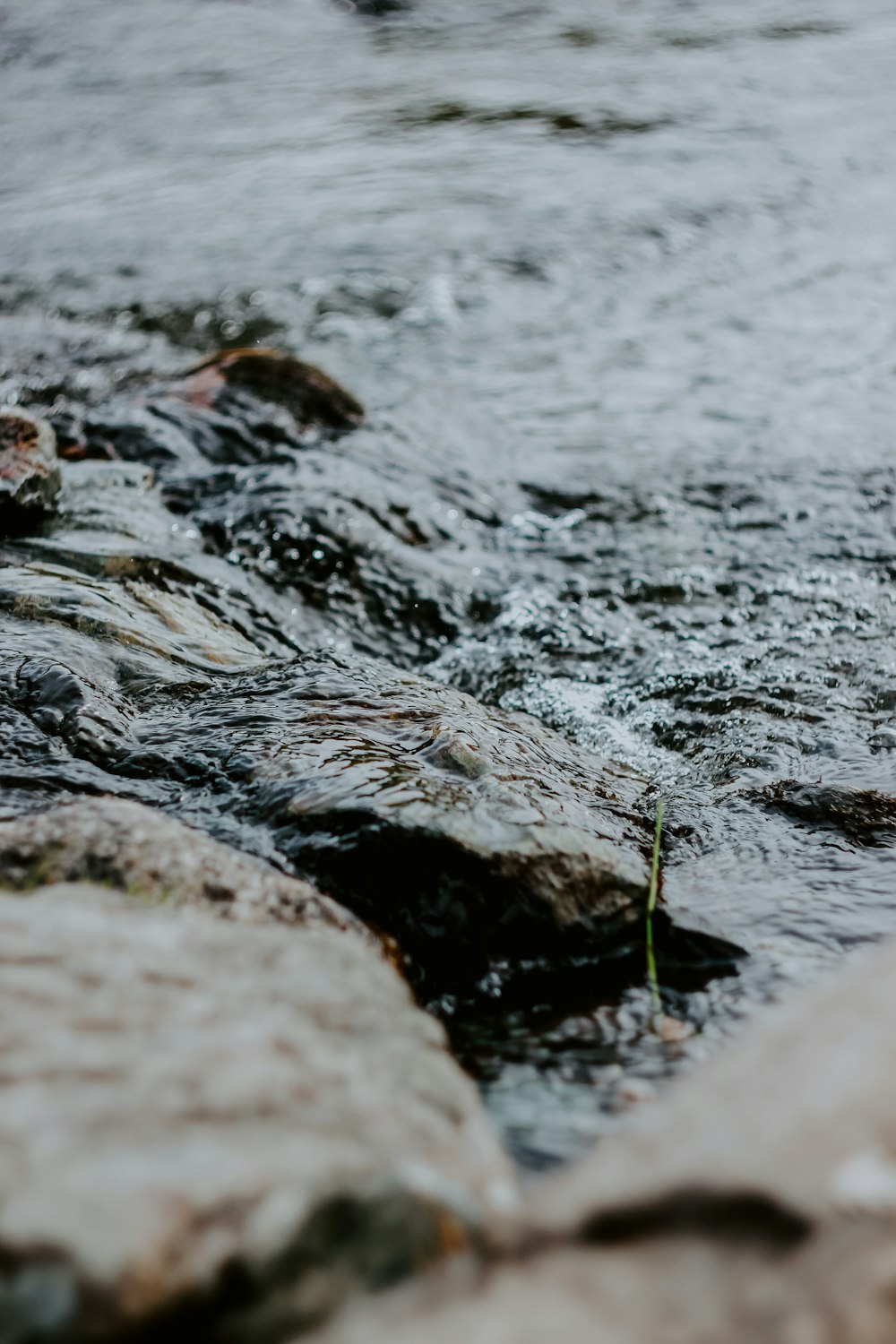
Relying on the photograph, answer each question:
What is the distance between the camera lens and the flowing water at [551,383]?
3.04 m

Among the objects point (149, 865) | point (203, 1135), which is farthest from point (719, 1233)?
point (149, 865)

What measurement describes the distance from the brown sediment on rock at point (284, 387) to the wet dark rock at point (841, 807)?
11.7 ft

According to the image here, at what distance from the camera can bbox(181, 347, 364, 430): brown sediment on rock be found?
5941mm

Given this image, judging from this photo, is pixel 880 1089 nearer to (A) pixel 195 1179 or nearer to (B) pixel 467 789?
(A) pixel 195 1179

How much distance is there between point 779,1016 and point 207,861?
1.12m

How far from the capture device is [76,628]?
337cm

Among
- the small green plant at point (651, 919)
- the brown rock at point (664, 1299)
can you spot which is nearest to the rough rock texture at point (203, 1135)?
the brown rock at point (664, 1299)

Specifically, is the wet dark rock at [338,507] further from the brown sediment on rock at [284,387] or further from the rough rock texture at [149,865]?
the rough rock texture at [149,865]

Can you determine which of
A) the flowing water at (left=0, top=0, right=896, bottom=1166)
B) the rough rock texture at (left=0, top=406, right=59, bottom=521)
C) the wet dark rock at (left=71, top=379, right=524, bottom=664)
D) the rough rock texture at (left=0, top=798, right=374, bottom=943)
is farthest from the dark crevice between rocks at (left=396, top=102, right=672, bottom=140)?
the rough rock texture at (left=0, top=798, right=374, bottom=943)

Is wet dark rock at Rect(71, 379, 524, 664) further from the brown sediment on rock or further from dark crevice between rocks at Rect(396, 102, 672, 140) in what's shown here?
dark crevice between rocks at Rect(396, 102, 672, 140)

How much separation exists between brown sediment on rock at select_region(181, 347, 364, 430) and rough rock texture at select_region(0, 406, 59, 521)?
4.40ft

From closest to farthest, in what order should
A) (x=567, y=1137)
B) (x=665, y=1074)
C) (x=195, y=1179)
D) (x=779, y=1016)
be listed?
1. (x=195, y=1179)
2. (x=779, y=1016)
3. (x=567, y=1137)
4. (x=665, y=1074)

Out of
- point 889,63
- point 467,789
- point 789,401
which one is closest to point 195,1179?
point 467,789

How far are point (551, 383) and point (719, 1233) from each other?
6.36 m
